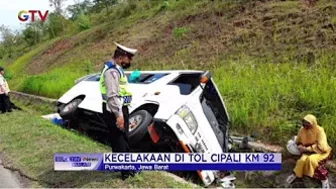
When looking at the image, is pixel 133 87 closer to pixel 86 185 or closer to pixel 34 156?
pixel 34 156

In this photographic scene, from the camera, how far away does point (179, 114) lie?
219 inches

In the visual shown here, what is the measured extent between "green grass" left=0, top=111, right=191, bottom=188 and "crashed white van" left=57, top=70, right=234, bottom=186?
0.65 m

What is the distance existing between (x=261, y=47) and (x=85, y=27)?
72.0 feet

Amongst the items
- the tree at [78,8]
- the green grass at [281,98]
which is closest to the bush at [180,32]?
the green grass at [281,98]

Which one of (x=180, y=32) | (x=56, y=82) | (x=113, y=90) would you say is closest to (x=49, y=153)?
(x=113, y=90)

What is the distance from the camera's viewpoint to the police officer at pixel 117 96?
14.5ft

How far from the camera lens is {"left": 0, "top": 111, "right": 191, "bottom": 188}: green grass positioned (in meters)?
4.77

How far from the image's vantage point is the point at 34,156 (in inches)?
Result: 249

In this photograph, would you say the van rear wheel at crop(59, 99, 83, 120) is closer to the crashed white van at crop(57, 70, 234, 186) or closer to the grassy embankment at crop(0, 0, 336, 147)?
the crashed white van at crop(57, 70, 234, 186)

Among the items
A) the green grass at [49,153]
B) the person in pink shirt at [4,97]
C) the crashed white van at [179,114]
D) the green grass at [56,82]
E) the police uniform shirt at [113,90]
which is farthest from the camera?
the green grass at [56,82]

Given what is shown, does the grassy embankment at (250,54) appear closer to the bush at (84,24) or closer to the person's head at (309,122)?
the person's head at (309,122)

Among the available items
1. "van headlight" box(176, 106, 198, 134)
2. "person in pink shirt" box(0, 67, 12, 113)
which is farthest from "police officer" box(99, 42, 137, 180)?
"person in pink shirt" box(0, 67, 12, 113)

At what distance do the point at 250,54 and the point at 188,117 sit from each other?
5.51 meters

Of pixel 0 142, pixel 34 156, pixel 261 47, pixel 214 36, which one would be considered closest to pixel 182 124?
pixel 34 156
